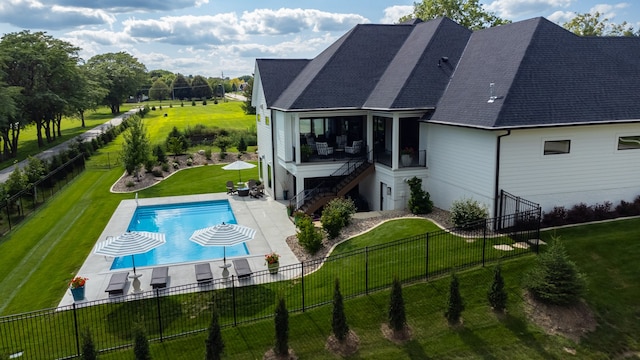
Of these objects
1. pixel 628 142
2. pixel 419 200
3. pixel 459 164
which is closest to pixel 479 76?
pixel 459 164

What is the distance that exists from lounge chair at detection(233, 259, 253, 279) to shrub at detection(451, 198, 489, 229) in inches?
332

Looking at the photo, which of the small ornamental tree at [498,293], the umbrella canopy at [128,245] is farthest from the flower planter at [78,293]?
the small ornamental tree at [498,293]

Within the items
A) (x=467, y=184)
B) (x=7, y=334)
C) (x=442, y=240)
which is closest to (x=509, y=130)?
(x=467, y=184)

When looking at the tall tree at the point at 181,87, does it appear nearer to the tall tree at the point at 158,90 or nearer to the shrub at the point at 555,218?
the tall tree at the point at 158,90

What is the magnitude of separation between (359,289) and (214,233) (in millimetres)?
5824

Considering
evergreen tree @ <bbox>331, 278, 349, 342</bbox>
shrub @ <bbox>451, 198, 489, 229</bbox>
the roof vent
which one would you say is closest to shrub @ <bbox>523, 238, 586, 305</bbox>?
shrub @ <bbox>451, 198, 489, 229</bbox>

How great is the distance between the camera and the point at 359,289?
15.0 meters

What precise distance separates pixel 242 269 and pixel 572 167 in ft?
45.6

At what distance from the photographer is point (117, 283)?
16.5m

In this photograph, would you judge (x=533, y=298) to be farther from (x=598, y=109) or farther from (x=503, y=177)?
(x=598, y=109)

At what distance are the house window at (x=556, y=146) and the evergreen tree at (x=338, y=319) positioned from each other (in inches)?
456

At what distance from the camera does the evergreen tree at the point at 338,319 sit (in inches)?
484

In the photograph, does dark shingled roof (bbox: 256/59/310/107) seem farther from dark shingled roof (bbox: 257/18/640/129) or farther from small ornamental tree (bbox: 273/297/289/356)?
small ornamental tree (bbox: 273/297/289/356)

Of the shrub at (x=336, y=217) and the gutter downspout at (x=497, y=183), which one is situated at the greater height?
the gutter downspout at (x=497, y=183)
